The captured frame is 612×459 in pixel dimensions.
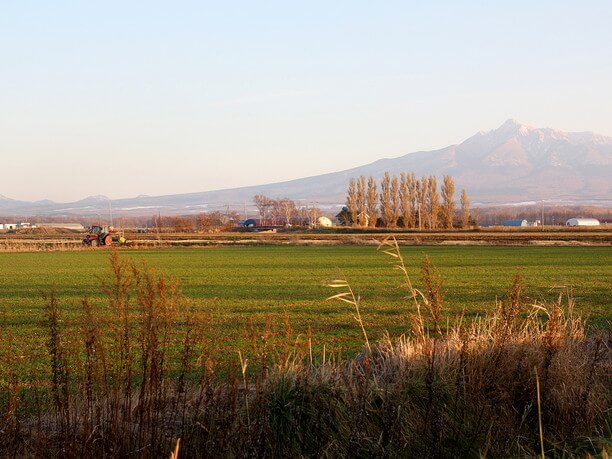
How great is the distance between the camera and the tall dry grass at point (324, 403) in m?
6.65

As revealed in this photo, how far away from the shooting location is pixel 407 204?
136000 mm

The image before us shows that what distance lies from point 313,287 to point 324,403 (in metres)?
20.8

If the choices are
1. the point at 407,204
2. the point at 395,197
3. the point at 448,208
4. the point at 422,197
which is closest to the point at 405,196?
the point at 395,197

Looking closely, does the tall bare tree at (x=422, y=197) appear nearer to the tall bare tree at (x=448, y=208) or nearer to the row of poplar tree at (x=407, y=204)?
the row of poplar tree at (x=407, y=204)

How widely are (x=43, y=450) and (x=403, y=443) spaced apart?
3.18m

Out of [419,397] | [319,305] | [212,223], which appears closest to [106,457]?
[419,397]

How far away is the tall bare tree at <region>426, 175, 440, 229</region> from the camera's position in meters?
125

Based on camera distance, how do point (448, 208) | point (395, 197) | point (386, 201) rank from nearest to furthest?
point (448, 208)
point (386, 201)
point (395, 197)

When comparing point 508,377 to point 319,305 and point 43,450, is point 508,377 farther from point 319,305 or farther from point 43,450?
point 319,305

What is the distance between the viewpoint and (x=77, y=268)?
4297cm

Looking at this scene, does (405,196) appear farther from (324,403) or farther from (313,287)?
(324,403)

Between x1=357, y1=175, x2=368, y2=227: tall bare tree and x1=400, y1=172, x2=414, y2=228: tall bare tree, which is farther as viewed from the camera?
x1=357, y1=175, x2=368, y2=227: tall bare tree

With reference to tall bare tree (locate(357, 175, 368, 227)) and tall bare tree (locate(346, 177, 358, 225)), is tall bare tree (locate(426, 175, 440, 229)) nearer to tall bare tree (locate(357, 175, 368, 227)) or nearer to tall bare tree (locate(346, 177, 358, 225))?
tall bare tree (locate(357, 175, 368, 227))

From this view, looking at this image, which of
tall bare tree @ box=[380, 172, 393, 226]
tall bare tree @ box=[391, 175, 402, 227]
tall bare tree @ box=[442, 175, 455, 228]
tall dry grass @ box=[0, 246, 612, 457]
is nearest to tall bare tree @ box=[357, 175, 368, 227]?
tall bare tree @ box=[380, 172, 393, 226]
